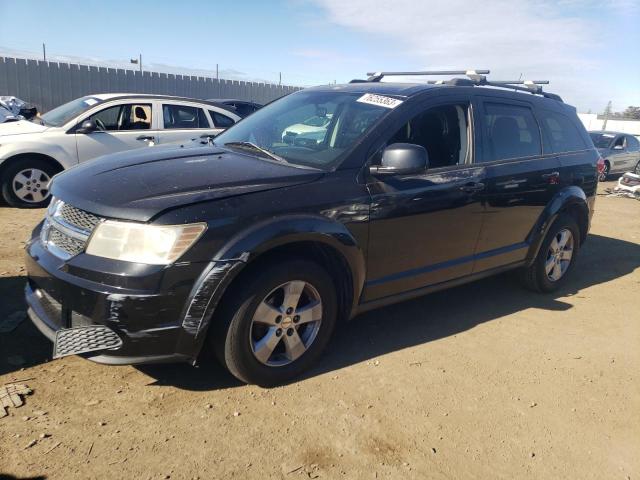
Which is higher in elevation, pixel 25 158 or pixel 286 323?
pixel 25 158

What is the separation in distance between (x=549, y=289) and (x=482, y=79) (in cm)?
218

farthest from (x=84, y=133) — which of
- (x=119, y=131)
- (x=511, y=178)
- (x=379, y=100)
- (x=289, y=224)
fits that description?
(x=511, y=178)

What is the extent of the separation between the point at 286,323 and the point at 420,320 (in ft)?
5.27

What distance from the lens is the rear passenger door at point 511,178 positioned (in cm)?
413

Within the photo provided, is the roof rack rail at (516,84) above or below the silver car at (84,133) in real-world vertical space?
above

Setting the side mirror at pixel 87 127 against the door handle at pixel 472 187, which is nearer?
the door handle at pixel 472 187

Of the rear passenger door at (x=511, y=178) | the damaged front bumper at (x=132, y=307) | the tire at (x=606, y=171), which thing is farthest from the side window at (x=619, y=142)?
the damaged front bumper at (x=132, y=307)

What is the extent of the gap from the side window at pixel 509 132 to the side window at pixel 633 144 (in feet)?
43.2

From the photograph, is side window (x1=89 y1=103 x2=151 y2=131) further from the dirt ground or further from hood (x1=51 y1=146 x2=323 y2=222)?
hood (x1=51 y1=146 x2=323 y2=222)

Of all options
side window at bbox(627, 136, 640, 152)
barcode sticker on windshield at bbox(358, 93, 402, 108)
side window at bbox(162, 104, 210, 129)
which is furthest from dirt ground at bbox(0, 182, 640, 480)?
side window at bbox(627, 136, 640, 152)

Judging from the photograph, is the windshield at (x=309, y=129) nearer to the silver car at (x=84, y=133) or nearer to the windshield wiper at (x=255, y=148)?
the windshield wiper at (x=255, y=148)

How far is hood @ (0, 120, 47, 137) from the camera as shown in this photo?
701 cm

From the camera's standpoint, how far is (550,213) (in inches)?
185

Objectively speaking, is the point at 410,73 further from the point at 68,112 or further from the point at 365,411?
the point at 68,112
